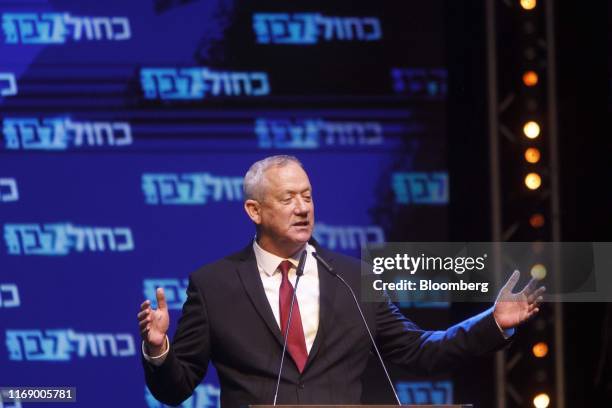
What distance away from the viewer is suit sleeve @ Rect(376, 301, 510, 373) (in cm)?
401

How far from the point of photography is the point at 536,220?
5.33 metres

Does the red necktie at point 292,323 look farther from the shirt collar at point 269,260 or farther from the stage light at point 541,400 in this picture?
the stage light at point 541,400

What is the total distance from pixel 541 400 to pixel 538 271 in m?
0.63

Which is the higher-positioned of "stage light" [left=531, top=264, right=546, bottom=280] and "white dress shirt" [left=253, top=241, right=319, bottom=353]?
"white dress shirt" [left=253, top=241, right=319, bottom=353]

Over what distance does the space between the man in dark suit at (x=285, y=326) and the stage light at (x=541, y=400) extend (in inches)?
48.4

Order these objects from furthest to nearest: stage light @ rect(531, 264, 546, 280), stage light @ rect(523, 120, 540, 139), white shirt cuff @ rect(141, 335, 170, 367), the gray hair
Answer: stage light @ rect(523, 120, 540, 139) → stage light @ rect(531, 264, 546, 280) → the gray hair → white shirt cuff @ rect(141, 335, 170, 367)

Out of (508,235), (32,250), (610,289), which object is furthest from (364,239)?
(32,250)

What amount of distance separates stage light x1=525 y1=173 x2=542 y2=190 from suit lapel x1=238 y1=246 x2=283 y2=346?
168 cm

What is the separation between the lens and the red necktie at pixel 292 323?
13.3 ft

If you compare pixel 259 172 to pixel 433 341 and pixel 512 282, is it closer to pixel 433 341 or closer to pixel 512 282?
pixel 433 341

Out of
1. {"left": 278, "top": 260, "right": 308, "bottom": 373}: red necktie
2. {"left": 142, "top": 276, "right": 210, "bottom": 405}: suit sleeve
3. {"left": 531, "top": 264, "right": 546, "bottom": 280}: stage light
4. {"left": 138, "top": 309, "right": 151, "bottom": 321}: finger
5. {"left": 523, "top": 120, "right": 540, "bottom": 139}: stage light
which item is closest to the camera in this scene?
{"left": 138, "top": 309, "right": 151, "bottom": 321}: finger

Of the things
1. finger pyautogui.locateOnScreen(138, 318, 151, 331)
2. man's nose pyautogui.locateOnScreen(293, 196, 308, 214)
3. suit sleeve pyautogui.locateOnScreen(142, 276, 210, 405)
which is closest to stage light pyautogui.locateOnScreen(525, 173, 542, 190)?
man's nose pyautogui.locateOnScreen(293, 196, 308, 214)

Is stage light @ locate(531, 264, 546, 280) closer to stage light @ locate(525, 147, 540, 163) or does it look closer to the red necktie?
stage light @ locate(525, 147, 540, 163)

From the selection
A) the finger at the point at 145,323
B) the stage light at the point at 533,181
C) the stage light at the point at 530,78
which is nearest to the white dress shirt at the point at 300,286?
the finger at the point at 145,323
